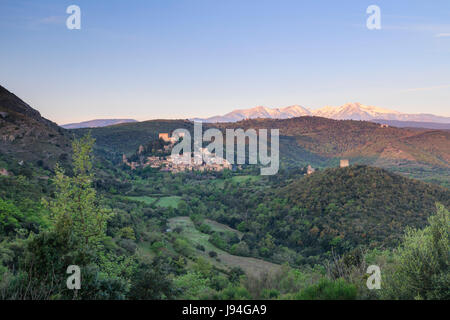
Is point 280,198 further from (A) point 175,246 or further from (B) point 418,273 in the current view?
(B) point 418,273

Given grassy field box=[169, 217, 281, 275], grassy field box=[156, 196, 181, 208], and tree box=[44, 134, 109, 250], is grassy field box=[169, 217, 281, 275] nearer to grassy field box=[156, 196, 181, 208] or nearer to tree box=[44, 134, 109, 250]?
grassy field box=[156, 196, 181, 208]

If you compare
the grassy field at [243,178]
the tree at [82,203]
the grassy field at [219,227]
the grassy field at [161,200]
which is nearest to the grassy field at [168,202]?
the grassy field at [161,200]

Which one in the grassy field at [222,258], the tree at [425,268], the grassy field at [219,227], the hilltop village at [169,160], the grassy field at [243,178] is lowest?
the grassy field at [219,227]

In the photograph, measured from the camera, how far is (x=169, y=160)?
74250mm

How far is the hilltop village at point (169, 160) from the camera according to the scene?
7106 centimetres

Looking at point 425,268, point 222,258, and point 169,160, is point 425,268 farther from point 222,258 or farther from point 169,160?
point 169,160

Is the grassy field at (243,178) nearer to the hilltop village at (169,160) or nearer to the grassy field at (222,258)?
the hilltop village at (169,160)
